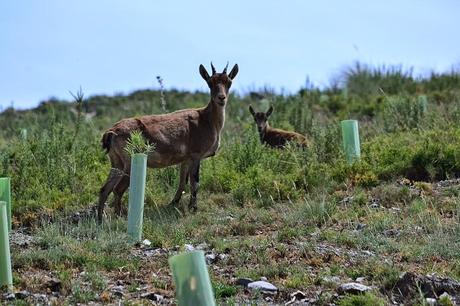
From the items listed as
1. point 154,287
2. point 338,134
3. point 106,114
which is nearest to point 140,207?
point 154,287

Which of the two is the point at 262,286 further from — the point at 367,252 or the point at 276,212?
the point at 276,212

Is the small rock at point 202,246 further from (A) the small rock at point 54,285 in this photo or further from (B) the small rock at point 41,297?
(B) the small rock at point 41,297

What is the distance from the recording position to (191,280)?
6281mm

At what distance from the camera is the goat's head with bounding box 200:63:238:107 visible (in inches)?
509

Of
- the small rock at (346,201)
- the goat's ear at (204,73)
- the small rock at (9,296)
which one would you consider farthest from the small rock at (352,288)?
the goat's ear at (204,73)

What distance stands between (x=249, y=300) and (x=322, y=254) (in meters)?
1.46

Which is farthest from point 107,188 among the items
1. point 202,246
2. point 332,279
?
point 332,279

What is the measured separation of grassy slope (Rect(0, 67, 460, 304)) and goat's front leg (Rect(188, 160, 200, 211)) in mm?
185

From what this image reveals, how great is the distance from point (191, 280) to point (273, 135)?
1015 cm

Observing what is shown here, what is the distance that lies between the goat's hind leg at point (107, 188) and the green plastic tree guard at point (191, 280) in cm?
540

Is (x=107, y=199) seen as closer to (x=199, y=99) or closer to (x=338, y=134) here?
(x=338, y=134)

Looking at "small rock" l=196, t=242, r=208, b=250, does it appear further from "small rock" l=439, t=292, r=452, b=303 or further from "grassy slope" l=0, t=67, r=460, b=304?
"small rock" l=439, t=292, r=452, b=303

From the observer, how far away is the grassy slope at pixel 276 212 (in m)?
8.49

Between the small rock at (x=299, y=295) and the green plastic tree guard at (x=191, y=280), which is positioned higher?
the green plastic tree guard at (x=191, y=280)
